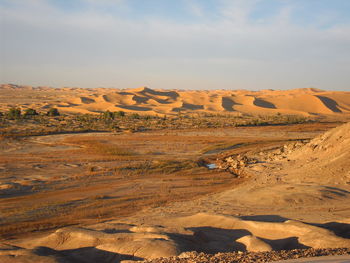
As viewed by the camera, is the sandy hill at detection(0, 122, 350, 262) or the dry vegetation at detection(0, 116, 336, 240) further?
the dry vegetation at detection(0, 116, 336, 240)

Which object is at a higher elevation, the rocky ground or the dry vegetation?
the rocky ground

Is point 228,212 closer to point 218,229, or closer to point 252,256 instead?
point 218,229

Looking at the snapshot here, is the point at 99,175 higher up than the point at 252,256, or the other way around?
the point at 252,256

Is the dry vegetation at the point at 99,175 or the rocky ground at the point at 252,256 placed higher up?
the rocky ground at the point at 252,256

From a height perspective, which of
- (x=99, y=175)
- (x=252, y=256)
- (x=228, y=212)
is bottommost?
(x=99, y=175)

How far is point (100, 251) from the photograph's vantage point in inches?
258

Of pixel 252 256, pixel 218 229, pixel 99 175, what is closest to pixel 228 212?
pixel 218 229

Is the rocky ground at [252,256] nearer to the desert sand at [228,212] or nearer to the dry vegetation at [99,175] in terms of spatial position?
the desert sand at [228,212]

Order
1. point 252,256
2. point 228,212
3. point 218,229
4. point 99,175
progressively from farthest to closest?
point 99,175 < point 228,212 < point 218,229 < point 252,256

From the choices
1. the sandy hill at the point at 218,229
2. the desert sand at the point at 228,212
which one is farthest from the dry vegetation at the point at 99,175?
the sandy hill at the point at 218,229

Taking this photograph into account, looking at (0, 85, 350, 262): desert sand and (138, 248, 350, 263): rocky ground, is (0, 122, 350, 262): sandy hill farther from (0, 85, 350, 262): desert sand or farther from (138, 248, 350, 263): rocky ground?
(138, 248, 350, 263): rocky ground

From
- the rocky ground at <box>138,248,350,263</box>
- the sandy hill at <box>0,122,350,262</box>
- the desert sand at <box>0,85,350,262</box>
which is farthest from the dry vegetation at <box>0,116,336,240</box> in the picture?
the rocky ground at <box>138,248,350,263</box>

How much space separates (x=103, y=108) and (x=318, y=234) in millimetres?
48075

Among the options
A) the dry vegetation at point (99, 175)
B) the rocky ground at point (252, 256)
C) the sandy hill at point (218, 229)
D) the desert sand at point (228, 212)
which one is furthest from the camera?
the dry vegetation at point (99, 175)
